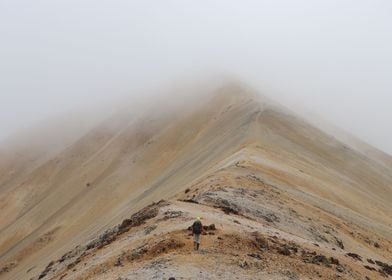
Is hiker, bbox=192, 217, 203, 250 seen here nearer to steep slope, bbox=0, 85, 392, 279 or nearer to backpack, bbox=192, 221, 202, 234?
backpack, bbox=192, 221, 202, 234

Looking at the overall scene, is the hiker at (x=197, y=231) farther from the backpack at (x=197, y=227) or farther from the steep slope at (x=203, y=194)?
the steep slope at (x=203, y=194)

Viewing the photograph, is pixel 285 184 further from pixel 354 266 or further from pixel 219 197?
pixel 354 266

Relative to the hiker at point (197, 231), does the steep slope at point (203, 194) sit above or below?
below

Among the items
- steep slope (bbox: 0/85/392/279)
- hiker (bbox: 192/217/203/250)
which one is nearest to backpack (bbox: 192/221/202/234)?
hiker (bbox: 192/217/203/250)

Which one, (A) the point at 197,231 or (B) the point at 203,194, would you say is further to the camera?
(B) the point at 203,194

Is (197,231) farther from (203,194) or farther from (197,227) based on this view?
(203,194)

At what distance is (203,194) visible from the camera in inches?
1487

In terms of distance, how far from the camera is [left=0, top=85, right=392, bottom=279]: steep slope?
28.9 metres

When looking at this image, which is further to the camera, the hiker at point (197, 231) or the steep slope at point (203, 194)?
the steep slope at point (203, 194)

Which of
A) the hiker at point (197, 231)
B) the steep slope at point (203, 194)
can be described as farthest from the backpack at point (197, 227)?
the steep slope at point (203, 194)

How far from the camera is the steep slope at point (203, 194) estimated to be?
2888 cm

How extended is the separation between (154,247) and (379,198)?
4801 cm

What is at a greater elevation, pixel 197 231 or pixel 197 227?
pixel 197 227

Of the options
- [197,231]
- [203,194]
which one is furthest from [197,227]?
[203,194]
